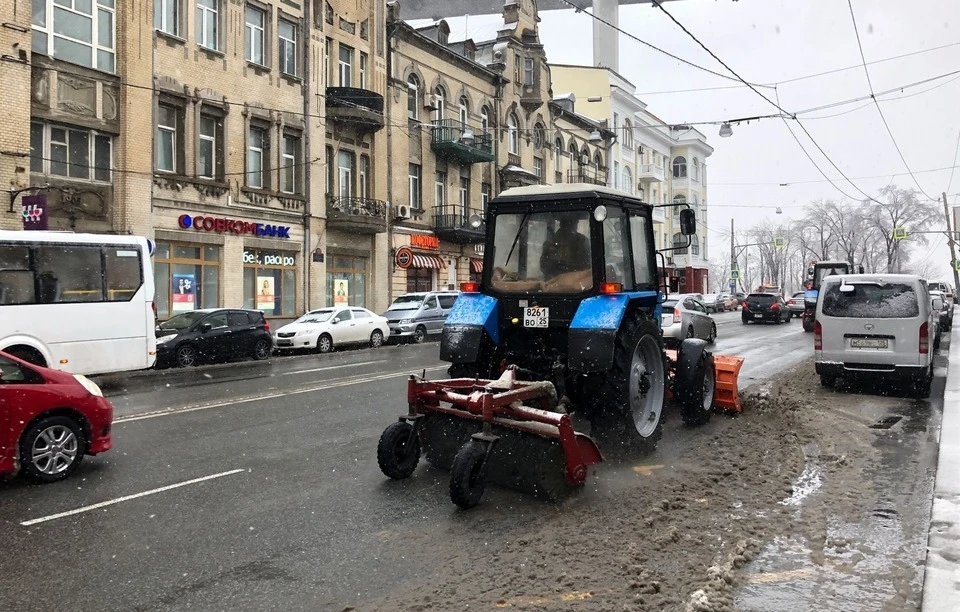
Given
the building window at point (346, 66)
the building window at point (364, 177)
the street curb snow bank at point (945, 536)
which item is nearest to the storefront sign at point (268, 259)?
the building window at point (364, 177)

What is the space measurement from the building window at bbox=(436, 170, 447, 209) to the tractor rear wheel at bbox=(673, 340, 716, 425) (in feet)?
94.4

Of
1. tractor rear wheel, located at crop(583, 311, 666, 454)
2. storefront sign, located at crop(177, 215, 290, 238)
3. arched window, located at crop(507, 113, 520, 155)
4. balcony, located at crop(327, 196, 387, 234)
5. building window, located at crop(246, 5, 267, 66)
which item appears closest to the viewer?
tractor rear wheel, located at crop(583, 311, 666, 454)

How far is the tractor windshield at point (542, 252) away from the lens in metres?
7.63

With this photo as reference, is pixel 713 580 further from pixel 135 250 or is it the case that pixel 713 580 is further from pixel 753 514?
pixel 135 250

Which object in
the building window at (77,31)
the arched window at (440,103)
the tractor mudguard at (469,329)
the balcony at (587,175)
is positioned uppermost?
the arched window at (440,103)

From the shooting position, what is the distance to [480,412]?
6172 mm

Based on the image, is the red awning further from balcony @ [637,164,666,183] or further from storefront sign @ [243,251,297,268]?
balcony @ [637,164,666,183]

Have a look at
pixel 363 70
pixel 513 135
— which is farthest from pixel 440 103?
pixel 513 135

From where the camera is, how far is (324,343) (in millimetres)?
22984

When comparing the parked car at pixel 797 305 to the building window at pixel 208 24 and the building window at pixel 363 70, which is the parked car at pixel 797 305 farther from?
the building window at pixel 208 24

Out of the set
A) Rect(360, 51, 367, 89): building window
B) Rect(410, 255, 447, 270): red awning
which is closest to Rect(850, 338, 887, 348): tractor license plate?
Rect(410, 255, 447, 270): red awning

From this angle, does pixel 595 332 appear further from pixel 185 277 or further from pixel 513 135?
pixel 513 135

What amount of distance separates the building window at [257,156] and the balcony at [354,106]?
345 cm

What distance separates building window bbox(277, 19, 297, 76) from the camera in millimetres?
27828
